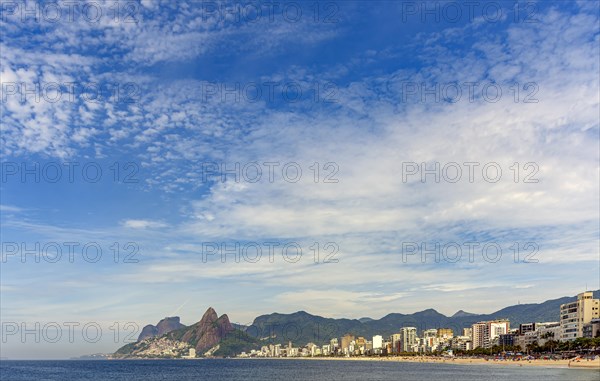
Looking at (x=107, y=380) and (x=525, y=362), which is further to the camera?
(x=525, y=362)

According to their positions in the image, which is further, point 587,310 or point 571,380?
point 587,310

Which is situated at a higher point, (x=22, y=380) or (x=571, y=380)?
(x=571, y=380)

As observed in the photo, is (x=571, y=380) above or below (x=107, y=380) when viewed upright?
above

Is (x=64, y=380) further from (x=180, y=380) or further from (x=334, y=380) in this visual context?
(x=334, y=380)

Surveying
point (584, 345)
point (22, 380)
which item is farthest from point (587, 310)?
point (22, 380)

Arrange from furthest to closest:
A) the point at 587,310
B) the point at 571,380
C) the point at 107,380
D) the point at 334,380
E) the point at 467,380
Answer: the point at 587,310
the point at 107,380
the point at 334,380
the point at 467,380
the point at 571,380

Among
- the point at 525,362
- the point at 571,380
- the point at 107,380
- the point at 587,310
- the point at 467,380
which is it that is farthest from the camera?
the point at 587,310

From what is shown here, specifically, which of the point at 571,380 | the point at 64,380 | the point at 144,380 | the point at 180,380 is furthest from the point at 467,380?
the point at 64,380

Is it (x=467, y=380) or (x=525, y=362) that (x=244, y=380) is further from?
(x=525, y=362)

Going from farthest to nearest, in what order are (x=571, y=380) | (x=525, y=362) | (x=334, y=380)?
(x=525, y=362)
(x=334, y=380)
(x=571, y=380)
